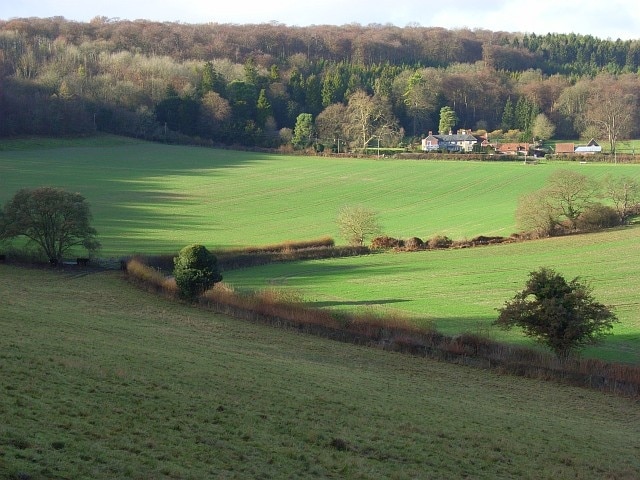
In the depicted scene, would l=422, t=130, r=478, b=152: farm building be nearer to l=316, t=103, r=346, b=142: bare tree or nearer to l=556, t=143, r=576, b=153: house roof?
l=556, t=143, r=576, b=153: house roof

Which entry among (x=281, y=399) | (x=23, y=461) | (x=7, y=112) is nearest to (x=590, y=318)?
(x=281, y=399)

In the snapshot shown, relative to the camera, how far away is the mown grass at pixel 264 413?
42.1 ft

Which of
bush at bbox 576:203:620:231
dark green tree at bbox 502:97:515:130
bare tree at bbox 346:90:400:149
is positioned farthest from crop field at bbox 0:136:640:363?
dark green tree at bbox 502:97:515:130

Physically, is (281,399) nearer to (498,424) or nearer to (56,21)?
(498,424)

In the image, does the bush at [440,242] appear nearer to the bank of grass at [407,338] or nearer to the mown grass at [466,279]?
the mown grass at [466,279]

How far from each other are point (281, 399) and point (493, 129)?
13679cm

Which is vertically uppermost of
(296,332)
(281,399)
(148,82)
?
(148,82)

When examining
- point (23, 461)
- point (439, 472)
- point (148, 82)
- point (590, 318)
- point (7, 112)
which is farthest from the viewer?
point (148, 82)

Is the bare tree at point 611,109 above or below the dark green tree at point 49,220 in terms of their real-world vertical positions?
above

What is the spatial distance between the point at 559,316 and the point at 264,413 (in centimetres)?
1679

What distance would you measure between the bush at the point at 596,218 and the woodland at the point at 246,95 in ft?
201

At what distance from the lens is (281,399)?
1841cm

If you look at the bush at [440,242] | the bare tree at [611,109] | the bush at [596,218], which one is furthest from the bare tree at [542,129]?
the bush at [440,242]

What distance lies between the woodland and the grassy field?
7.21 meters
